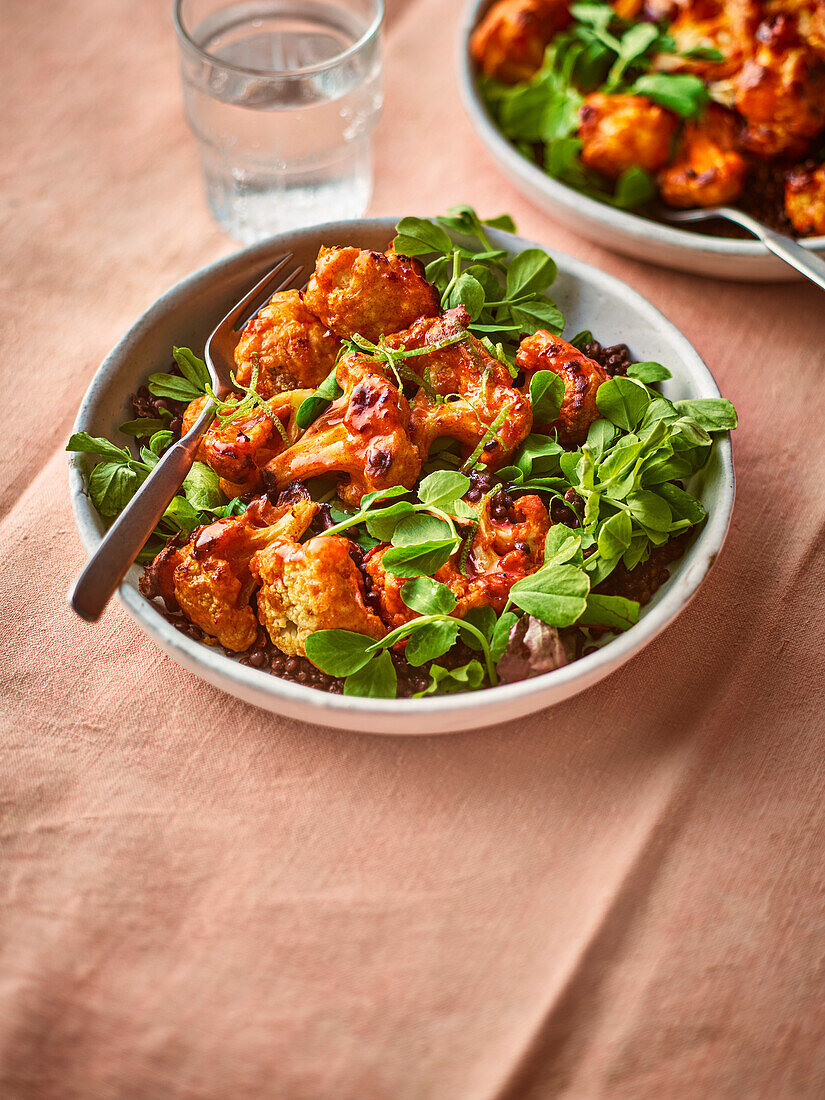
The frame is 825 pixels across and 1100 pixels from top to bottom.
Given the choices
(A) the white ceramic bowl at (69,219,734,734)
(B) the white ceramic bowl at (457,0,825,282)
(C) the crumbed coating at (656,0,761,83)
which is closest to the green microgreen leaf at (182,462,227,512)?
(A) the white ceramic bowl at (69,219,734,734)

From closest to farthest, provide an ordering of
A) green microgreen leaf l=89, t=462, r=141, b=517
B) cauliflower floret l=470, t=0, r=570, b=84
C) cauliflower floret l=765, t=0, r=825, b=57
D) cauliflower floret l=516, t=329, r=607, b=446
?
1. green microgreen leaf l=89, t=462, r=141, b=517
2. cauliflower floret l=516, t=329, r=607, b=446
3. cauliflower floret l=765, t=0, r=825, b=57
4. cauliflower floret l=470, t=0, r=570, b=84


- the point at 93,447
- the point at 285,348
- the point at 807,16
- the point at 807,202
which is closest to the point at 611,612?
the point at 285,348

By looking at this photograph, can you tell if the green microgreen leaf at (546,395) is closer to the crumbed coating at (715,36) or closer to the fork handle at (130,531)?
the fork handle at (130,531)

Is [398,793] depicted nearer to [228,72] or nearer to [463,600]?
[463,600]

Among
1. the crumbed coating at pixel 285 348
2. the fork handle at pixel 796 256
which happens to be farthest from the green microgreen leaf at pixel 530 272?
the fork handle at pixel 796 256

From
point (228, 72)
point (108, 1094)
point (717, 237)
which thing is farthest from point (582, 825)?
point (228, 72)

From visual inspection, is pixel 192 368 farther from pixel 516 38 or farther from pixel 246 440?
pixel 516 38

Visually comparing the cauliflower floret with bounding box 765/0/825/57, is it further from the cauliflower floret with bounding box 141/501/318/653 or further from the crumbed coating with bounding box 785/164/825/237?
the cauliflower floret with bounding box 141/501/318/653
